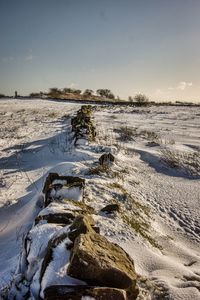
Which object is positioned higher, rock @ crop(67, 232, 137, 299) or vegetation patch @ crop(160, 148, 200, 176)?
rock @ crop(67, 232, 137, 299)

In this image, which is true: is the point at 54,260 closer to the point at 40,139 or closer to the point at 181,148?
the point at 181,148

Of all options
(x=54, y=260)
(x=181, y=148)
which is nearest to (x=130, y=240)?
(x=54, y=260)

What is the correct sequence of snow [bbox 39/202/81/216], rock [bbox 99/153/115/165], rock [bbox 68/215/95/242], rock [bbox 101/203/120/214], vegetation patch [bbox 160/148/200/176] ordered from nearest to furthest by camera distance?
rock [bbox 68/215/95/242], snow [bbox 39/202/81/216], rock [bbox 101/203/120/214], rock [bbox 99/153/115/165], vegetation patch [bbox 160/148/200/176]

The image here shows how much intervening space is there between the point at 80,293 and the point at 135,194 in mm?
2829

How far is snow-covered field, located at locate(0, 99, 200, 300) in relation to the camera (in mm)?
2541

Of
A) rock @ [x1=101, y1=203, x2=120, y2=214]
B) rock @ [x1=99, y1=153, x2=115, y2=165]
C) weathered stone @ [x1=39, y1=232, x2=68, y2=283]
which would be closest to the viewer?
weathered stone @ [x1=39, y1=232, x2=68, y2=283]

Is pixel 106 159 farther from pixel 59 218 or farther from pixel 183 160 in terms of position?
pixel 59 218

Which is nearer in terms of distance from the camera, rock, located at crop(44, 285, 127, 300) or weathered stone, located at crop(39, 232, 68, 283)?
rock, located at crop(44, 285, 127, 300)

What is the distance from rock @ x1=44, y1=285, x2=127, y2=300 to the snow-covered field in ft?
1.80

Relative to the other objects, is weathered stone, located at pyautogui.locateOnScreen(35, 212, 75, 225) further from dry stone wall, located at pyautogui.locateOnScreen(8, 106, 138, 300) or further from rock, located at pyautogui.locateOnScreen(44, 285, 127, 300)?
rock, located at pyautogui.locateOnScreen(44, 285, 127, 300)

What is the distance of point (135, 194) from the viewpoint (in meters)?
4.41

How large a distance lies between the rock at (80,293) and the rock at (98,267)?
7 cm

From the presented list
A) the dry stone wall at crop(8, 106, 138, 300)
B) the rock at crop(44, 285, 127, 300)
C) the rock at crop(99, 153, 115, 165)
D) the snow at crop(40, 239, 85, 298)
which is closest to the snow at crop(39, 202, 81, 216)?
the dry stone wall at crop(8, 106, 138, 300)

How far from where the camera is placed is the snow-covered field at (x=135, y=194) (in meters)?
2.54
